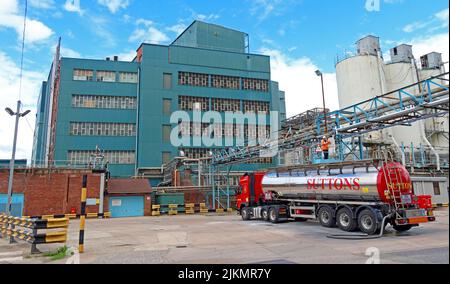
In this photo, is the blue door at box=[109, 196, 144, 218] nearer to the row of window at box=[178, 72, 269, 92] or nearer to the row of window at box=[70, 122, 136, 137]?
the row of window at box=[70, 122, 136, 137]

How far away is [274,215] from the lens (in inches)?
856

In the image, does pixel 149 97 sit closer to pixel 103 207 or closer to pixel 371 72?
pixel 103 207

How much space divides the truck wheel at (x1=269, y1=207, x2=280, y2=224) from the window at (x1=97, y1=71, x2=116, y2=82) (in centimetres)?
3696

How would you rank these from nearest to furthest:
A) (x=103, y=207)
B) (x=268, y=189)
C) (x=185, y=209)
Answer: (x=268, y=189), (x=103, y=207), (x=185, y=209)

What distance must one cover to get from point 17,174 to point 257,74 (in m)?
38.2

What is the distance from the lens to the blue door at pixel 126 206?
33.2 meters

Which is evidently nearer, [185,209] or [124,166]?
[185,209]

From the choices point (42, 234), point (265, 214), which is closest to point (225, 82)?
point (265, 214)

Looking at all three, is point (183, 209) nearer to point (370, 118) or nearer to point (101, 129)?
point (101, 129)

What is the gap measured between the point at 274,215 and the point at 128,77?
122 feet

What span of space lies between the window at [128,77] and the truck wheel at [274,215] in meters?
36.1

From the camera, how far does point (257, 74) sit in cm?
5625
